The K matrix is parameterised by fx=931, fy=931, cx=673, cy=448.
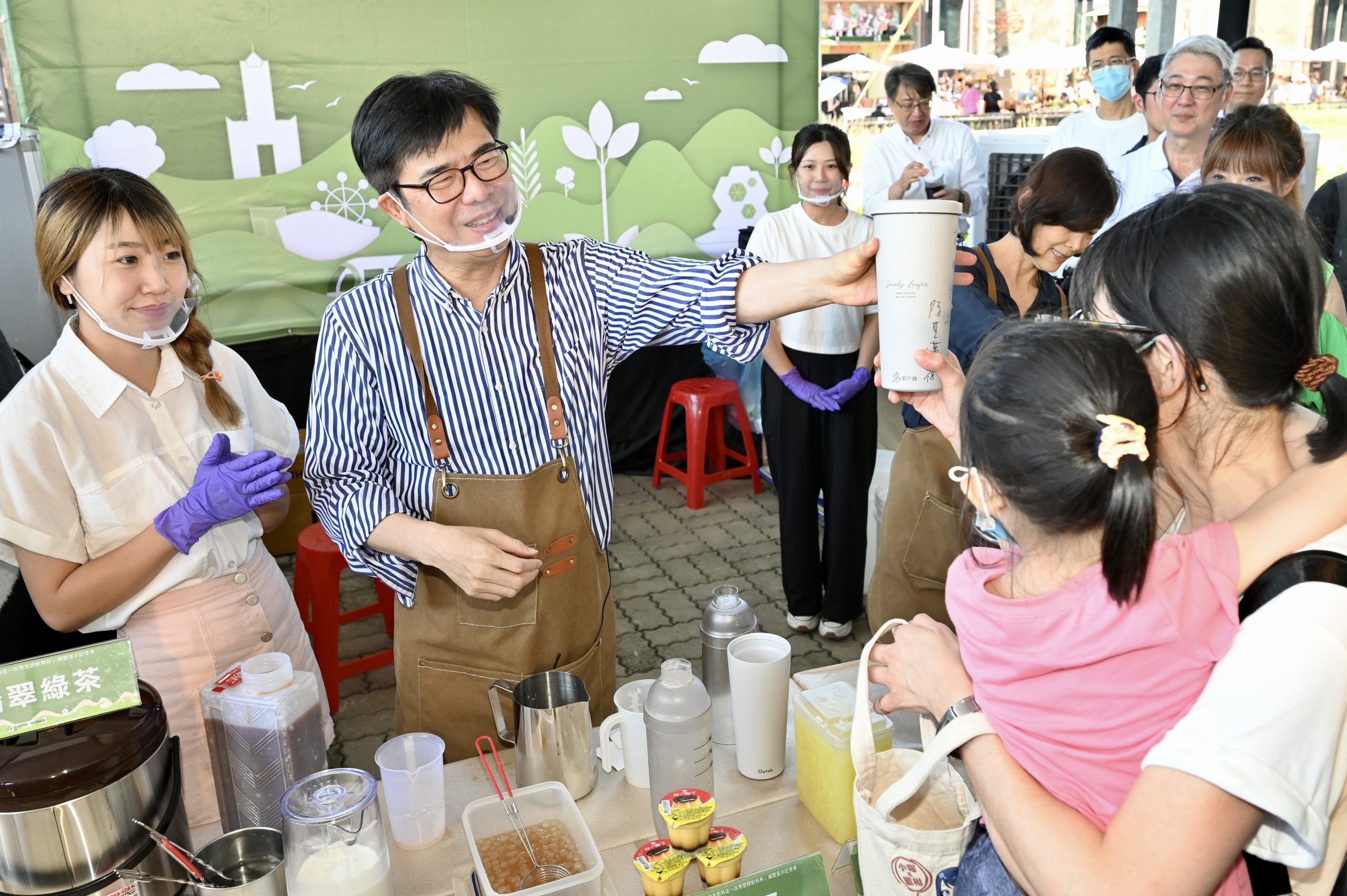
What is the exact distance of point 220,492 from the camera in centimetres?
170

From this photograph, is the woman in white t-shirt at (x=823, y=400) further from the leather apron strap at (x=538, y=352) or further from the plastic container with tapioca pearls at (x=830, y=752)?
the plastic container with tapioca pearls at (x=830, y=752)

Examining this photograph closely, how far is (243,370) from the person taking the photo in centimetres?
214

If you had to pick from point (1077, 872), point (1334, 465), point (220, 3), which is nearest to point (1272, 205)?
point (1334, 465)

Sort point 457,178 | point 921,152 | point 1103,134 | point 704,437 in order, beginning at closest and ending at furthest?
point 457,178 → point 1103,134 → point 704,437 → point 921,152

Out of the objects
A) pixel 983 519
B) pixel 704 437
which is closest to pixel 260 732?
pixel 983 519

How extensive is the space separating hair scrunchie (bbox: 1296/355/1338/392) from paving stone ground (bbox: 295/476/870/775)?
239cm

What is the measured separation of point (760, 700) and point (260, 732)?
74 cm

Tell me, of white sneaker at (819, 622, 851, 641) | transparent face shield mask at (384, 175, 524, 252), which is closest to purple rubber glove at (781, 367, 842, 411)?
white sneaker at (819, 622, 851, 641)

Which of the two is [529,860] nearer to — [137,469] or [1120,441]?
[1120,441]

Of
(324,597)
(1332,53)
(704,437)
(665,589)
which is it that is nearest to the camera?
(324,597)

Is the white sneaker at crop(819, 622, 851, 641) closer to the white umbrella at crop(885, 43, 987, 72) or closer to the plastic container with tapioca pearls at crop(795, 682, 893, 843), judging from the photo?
the plastic container with tapioca pearls at crop(795, 682, 893, 843)

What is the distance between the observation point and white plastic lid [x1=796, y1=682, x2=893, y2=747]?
1.34 metres

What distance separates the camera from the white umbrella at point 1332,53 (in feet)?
38.9

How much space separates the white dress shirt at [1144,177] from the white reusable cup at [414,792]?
11.9ft
